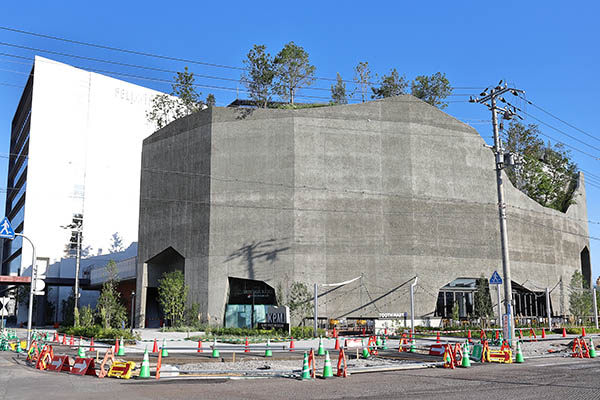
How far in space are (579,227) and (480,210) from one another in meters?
21.0

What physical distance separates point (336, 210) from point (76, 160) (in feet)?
178

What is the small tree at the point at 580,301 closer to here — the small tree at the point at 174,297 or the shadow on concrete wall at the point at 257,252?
the shadow on concrete wall at the point at 257,252

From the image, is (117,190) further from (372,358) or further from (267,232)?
(372,358)

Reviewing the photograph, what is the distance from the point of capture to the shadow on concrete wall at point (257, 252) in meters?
46.1

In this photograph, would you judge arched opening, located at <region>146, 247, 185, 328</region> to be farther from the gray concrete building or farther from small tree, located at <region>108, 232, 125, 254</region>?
small tree, located at <region>108, 232, 125, 254</region>

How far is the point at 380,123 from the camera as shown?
49.2 metres

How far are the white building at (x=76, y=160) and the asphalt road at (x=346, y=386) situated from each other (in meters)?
69.8

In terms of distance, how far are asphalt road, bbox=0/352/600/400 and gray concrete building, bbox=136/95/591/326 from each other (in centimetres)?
2786

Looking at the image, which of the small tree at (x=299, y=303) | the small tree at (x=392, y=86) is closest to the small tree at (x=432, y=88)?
the small tree at (x=392, y=86)

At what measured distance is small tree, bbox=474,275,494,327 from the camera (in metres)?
45.1

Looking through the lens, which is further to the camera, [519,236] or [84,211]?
[84,211]

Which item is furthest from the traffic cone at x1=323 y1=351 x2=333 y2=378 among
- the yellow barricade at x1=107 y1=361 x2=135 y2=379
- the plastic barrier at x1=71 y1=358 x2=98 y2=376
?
the plastic barrier at x1=71 y1=358 x2=98 y2=376

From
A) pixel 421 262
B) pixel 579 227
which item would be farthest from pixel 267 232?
pixel 579 227

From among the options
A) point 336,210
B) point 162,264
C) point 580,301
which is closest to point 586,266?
point 580,301
